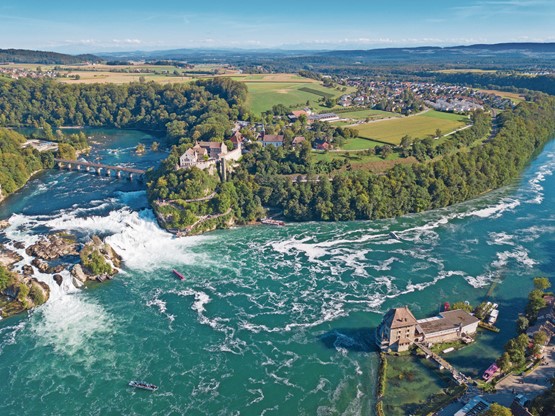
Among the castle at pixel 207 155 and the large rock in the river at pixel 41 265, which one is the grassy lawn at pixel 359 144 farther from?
the large rock in the river at pixel 41 265

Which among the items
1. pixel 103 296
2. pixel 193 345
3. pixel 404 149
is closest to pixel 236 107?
pixel 404 149

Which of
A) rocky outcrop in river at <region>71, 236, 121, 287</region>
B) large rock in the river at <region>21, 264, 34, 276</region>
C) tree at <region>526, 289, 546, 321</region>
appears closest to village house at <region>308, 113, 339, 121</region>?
rocky outcrop in river at <region>71, 236, 121, 287</region>

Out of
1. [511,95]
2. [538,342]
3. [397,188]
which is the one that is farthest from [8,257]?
[511,95]

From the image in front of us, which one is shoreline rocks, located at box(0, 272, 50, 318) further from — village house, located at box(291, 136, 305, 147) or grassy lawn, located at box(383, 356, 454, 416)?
Answer: village house, located at box(291, 136, 305, 147)

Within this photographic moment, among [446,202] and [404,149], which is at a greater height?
[404,149]

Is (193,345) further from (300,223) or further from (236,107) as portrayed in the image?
(236,107)
